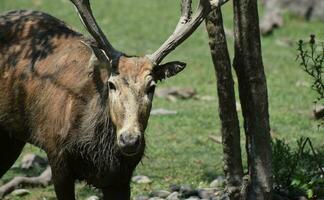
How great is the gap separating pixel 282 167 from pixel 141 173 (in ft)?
7.28

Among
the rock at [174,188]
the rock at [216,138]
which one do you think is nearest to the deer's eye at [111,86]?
the rock at [174,188]

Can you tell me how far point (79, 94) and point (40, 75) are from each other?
58 cm

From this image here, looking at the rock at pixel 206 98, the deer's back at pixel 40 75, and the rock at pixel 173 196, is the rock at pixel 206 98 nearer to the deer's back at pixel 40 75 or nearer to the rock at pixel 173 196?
the rock at pixel 173 196

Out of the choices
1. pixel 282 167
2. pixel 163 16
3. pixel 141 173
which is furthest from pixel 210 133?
pixel 163 16

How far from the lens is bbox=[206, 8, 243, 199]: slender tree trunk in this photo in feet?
22.0

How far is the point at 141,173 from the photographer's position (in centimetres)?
902

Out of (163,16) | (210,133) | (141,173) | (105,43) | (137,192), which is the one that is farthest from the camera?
(163,16)

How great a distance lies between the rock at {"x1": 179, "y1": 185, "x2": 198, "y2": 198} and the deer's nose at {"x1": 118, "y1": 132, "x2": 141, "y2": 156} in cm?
216

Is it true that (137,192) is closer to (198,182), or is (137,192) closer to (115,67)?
(198,182)


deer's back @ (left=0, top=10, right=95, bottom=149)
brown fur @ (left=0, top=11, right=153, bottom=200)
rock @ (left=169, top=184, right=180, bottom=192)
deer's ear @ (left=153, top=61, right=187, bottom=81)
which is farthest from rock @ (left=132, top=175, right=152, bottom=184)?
deer's ear @ (left=153, top=61, right=187, bottom=81)

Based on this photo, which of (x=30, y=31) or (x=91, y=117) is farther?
(x=30, y=31)

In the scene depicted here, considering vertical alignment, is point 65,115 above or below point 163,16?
below

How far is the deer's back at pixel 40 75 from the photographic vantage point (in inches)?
265

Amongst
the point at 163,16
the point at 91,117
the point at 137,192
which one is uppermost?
the point at 163,16
